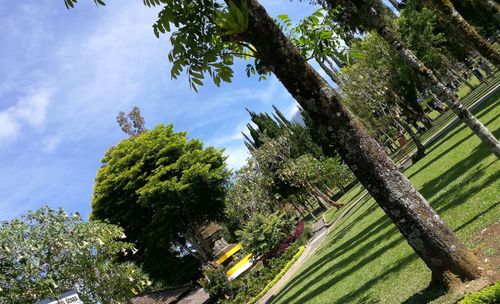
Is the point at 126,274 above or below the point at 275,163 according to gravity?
below

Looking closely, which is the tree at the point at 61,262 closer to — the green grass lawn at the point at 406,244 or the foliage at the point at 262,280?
the green grass lawn at the point at 406,244

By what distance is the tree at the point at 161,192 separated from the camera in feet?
105

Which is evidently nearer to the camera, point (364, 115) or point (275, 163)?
point (364, 115)

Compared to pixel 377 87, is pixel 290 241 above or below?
below

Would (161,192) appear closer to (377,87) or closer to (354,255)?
(354,255)

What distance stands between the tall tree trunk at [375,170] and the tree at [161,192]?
88.1ft

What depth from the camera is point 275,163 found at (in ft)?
163

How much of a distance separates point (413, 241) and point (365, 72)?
3706 centimetres

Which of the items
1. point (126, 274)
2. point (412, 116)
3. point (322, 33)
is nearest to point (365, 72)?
point (412, 116)

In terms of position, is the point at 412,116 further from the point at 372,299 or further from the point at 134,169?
the point at 372,299

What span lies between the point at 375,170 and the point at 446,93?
3995 mm

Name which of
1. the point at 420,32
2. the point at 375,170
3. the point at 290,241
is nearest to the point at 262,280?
the point at 290,241

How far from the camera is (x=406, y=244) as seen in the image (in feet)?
34.2

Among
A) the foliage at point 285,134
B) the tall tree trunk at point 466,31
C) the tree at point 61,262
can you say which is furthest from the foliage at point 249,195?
the tall tree trunk at point 466,31
